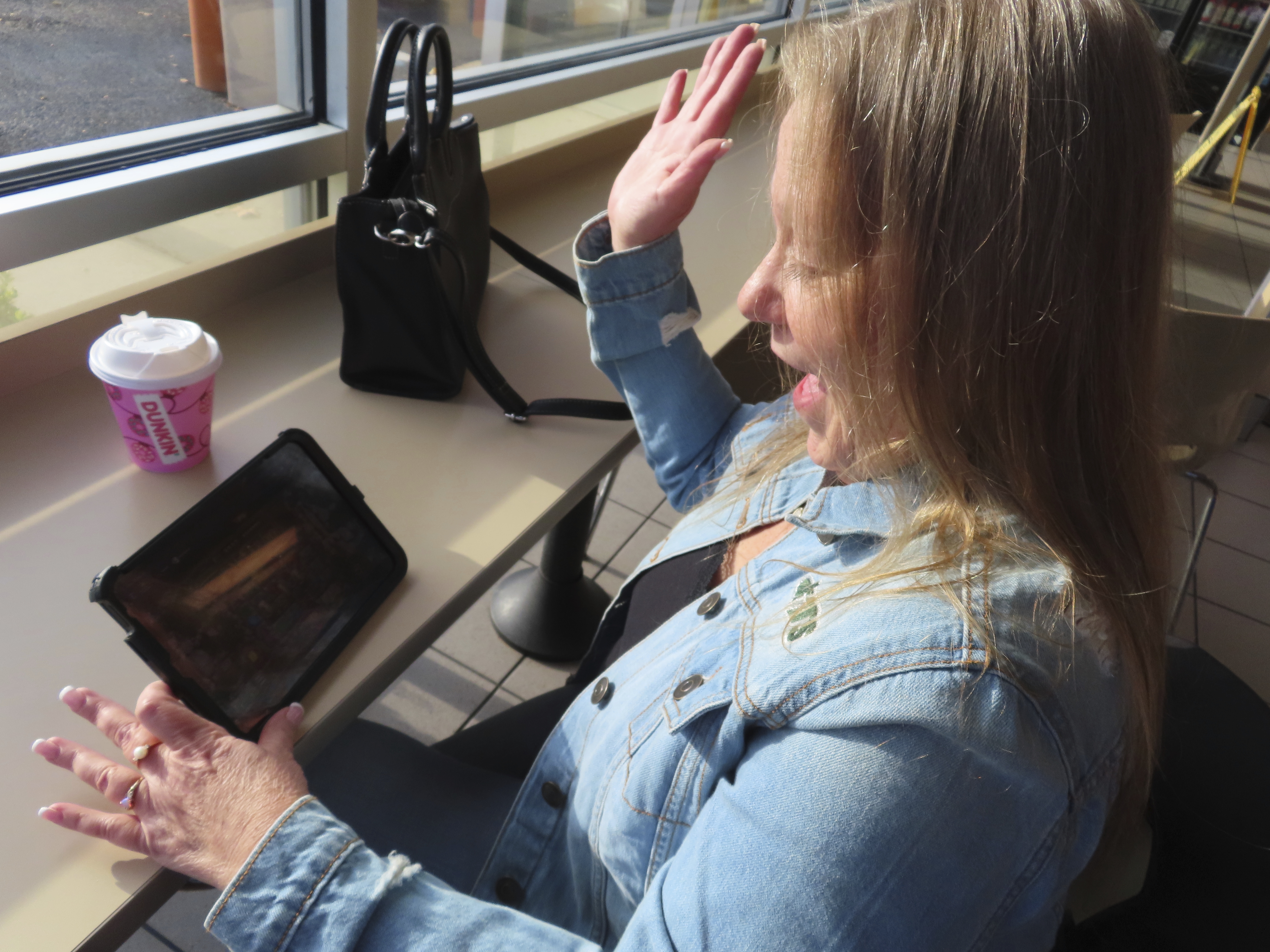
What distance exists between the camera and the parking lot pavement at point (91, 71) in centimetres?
98

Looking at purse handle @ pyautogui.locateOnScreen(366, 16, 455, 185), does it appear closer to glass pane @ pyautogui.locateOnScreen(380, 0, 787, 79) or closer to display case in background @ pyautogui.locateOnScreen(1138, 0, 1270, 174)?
glass pane @ pyautogui.locateOnScreen(380, 0, 787, 79)

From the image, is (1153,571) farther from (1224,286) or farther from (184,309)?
(1224,286)

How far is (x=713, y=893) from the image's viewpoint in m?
0.51

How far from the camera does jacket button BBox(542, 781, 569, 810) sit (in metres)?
0.79

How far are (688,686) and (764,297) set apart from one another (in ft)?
1.04

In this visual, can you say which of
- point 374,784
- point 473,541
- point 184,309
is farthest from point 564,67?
point 374,784

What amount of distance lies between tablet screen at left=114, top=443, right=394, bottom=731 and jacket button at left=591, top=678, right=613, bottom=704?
219 mm

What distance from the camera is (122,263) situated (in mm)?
1116

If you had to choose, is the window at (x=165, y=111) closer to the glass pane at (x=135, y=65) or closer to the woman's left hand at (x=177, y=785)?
the glass pane at (x=135, y=65)

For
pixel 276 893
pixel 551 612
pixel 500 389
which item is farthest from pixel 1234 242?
pixel 276 893

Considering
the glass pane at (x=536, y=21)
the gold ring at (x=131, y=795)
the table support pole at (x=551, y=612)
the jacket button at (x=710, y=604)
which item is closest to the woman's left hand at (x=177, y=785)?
the gold ring at (x=131, y=795)

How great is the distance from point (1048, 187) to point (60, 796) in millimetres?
767

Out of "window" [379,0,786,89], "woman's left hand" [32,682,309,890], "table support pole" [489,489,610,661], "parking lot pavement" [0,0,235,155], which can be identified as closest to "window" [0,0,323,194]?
"parking lot pavement" [0,0,235,155]

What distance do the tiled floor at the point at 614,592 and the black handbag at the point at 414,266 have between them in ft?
1.88
